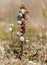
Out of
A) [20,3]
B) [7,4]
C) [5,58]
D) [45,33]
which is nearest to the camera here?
[5,58]

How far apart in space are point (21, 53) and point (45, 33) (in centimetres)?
105

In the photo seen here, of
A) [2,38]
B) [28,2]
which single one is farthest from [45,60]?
[2,38]

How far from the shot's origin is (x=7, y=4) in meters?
9.30

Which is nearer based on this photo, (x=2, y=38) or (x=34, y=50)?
(x=34, y=50)


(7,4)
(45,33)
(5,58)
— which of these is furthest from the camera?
(7,4)

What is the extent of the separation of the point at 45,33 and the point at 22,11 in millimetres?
1200

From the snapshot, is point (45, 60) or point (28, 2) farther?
point (28, 2)

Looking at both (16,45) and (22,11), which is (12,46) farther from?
(22,11)

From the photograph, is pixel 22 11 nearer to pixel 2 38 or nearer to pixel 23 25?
pixel 23 25

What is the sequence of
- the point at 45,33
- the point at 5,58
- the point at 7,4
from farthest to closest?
the point at 7,4 < the point at 45,33 < the point at 5,58

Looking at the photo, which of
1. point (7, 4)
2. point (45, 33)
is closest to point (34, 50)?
point (45, 33)

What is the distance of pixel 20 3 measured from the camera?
5398 millimetres

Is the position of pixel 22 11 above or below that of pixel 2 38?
above

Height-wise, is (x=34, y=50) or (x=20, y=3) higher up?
(x=20, y=3)
